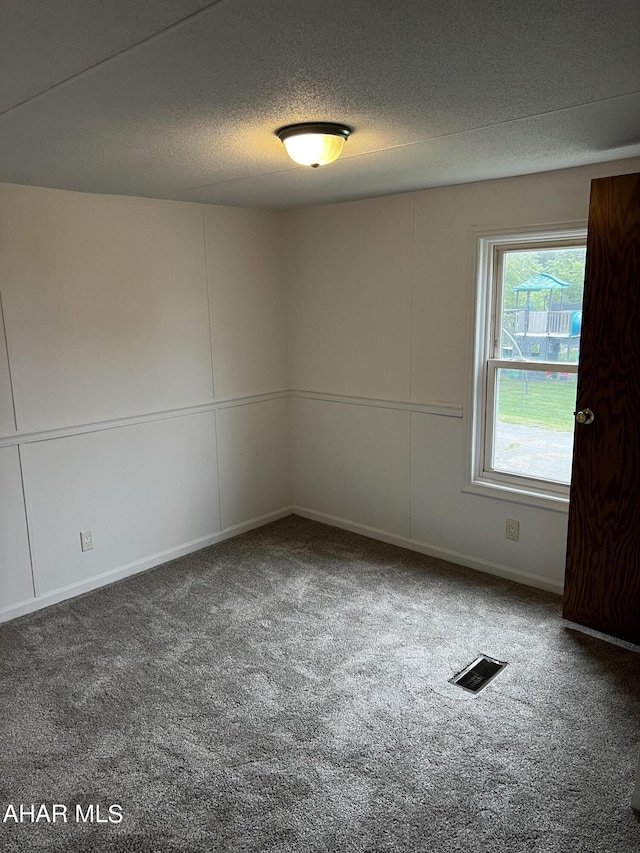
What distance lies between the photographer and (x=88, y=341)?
10.8 feet

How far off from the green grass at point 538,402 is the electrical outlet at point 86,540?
2.45 metres

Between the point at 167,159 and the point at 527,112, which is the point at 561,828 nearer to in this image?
the point at 527,112

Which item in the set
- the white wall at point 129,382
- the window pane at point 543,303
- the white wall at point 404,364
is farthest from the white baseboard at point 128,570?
the window pane at point 543,303

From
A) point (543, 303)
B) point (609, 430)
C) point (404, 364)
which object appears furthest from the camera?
point (404, 364)

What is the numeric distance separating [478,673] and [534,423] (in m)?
1.43

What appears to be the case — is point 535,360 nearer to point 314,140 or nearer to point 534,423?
point 534,423

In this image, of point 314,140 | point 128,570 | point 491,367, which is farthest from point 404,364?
point 128,570

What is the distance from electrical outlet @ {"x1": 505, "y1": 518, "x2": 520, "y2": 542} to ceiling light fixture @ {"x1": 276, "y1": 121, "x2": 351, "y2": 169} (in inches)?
87.8

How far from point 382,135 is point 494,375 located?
1.67 metres

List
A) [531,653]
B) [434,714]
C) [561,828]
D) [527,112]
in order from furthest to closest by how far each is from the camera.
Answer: [531,653] → [434,714] → [527,112] → [561,828]

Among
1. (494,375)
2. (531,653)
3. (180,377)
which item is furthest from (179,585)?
(494,375)

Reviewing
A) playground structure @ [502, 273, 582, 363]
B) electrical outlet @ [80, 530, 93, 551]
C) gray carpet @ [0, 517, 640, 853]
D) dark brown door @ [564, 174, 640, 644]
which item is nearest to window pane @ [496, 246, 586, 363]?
playground structure @ [502, 273, 582, 363]

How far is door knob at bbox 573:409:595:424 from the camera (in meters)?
2.77

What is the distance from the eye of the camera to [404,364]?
3770 mm
